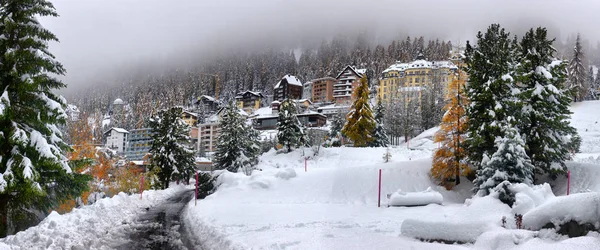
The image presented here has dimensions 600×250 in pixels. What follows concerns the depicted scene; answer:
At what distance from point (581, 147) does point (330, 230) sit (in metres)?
50.0

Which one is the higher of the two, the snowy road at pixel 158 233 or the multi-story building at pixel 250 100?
the multi-story building at pixel 250 100

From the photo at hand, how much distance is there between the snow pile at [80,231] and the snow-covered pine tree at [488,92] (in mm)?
20457

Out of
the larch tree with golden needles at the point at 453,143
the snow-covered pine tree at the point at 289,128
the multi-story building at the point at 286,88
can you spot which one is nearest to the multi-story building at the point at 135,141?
the multi-story building at the point at 286,88

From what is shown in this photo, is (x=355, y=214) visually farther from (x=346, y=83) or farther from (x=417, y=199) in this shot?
(x=346, y=83)

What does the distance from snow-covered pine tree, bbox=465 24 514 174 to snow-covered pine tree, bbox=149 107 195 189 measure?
3058cm

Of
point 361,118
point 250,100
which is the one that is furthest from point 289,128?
point 250,100

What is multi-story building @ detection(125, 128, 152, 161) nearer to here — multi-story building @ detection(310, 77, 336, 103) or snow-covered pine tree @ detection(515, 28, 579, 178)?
multi-story building @ detection(310, 77, 336, 103)

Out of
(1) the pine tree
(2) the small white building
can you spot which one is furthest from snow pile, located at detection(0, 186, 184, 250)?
(2) the small white building

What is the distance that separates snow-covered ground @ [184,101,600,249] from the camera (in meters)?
8.66

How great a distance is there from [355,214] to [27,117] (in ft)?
41.9

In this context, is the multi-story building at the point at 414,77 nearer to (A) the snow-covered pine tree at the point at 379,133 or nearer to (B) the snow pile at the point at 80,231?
(A) the snow-covered pine tree at the point at 379,133

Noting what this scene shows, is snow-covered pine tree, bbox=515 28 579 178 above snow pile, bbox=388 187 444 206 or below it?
above

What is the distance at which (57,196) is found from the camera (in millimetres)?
15367

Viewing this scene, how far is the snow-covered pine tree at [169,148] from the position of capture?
1699 inches
